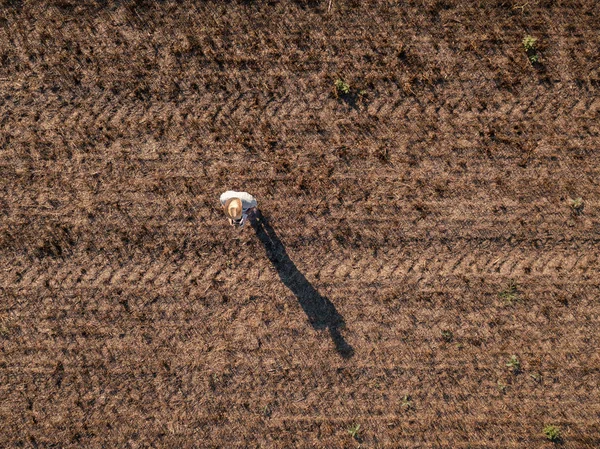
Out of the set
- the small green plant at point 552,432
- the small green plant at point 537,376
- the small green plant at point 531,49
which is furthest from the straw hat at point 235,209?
the small green plant at point 552,432

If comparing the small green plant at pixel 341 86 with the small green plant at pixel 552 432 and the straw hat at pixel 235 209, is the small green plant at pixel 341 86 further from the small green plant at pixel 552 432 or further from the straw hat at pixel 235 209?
the small green plant at pixel 552 432

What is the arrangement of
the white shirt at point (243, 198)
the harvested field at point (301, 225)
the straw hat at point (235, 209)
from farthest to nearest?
the harvested field at point (301, 225) < the white shirt at point (243, 198) < the straw hat at point (235, 209)

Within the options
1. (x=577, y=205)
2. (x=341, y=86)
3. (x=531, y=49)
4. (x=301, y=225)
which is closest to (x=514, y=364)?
(x=577, y=205)

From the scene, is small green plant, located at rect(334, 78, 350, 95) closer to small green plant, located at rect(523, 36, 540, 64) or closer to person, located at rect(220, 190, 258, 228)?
person, located at rect(220, 190, 258, 228)

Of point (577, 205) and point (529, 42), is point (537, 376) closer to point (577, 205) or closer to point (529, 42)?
point (577, 205)

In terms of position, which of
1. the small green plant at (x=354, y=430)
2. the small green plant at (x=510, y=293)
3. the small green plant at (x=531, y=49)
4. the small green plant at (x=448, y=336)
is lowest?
the small green plant at (x=354, y=430)

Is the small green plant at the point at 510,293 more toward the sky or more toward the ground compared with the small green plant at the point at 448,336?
more toward the sky
